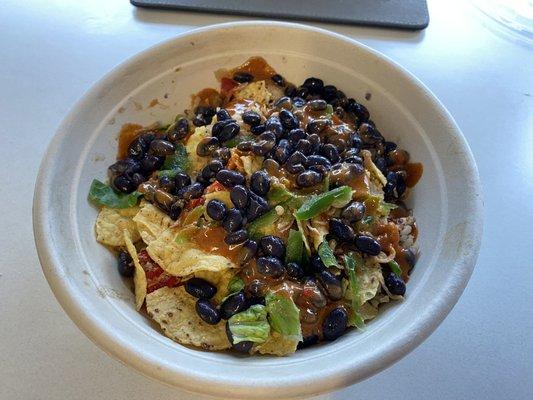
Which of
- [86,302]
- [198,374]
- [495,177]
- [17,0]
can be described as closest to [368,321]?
[198,374]

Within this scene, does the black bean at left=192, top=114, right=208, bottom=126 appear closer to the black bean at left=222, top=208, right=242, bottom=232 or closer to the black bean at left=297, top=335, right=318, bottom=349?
the black bean at left=222, top=208, right=242, bottom=232

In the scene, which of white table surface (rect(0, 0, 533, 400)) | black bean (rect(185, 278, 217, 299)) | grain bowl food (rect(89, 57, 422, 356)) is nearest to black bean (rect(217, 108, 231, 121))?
grain bowl food (rect(89, 57, 422, 356))

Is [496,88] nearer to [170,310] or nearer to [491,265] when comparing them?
[491,265]

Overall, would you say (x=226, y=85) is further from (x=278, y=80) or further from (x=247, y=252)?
(x=247, y=252)

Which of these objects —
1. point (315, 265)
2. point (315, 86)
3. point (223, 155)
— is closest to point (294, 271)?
point (315, 265)

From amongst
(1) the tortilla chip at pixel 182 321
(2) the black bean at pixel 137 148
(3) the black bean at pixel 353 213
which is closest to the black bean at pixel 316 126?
(3) the black bean at pixel 353 213
